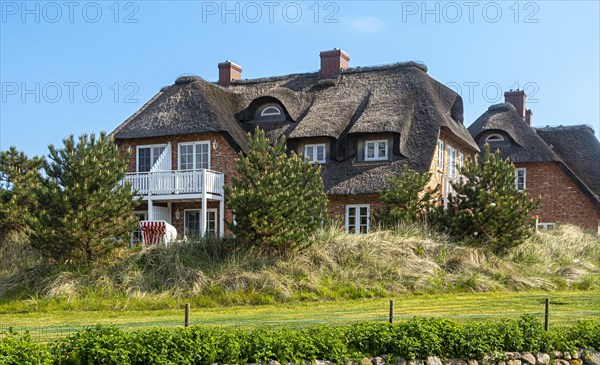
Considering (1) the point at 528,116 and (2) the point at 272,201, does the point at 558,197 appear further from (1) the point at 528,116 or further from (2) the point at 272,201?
(2) the point at 272,201

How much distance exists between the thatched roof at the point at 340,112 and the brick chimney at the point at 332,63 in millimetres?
505

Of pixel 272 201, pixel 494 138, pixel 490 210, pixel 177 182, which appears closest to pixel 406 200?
pixel 490 210

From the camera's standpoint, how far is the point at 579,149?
39969mm

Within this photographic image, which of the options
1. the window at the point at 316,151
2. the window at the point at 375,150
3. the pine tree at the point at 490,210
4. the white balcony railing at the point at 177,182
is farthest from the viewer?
the window at the point at 316,151

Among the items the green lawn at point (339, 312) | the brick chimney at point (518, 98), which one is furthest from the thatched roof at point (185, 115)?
the brick chimney at point (518, 98)

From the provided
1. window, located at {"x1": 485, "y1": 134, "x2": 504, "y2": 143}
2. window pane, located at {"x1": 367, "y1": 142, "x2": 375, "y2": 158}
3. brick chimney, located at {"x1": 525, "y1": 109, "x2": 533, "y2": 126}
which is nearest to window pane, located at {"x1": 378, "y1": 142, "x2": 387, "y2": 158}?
window pane, located at {"x1": 367, "y1": 142, "x2": 375, "y2": 158}

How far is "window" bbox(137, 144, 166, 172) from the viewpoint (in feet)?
101

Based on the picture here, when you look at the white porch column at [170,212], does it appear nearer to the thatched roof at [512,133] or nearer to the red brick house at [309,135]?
the red brick house at [309,135]

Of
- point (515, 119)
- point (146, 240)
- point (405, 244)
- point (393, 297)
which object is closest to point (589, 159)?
point (515, 119)

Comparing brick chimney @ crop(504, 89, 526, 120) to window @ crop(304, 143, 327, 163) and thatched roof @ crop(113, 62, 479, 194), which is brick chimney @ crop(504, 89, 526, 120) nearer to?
thatched roof @ crop(113, 62, 479, 194)

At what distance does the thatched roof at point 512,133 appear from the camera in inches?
1447

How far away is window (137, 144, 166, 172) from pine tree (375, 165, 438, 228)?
9734 mm

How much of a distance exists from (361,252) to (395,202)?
11.9ft

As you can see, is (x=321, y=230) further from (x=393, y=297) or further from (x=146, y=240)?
(x=146, y=240)
